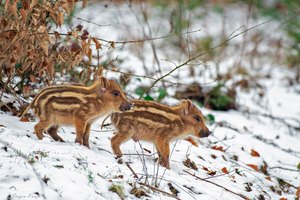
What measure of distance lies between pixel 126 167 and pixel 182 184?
606 mm

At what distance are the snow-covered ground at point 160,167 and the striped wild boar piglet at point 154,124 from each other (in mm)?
154

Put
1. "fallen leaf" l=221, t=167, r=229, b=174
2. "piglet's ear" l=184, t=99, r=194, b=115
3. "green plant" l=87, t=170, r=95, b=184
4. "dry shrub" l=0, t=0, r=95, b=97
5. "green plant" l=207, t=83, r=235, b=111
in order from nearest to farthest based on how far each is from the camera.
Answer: "green plant" l=87, t=170, r=95, b=184 → "dry shrub" l=0, t=0, r=95, b=97 → "piglet's ear" l=184, t=99, r=194, b=115 → "fallen leaf" l=221, t=167, r=229, b=174 → "green plant" l=207, t=83, r=235, b=111

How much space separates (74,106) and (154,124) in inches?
38.8

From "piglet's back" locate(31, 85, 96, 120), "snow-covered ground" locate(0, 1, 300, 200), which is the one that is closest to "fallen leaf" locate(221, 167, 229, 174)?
"snow-covered ground" locate(0, 1, 300, 200)

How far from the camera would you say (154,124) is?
7.17 m

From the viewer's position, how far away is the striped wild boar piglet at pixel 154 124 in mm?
7023

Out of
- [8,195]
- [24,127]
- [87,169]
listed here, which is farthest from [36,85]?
[8,195]

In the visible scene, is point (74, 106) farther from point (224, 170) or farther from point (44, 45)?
point (224, 170)

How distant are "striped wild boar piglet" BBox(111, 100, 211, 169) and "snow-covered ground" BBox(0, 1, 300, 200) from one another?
0.51 ft

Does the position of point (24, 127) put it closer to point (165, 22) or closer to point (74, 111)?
point (74, 111)

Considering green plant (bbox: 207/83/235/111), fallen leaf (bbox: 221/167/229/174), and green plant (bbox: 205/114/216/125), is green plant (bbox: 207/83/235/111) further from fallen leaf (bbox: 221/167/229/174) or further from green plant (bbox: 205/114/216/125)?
fallen leaf (bbox: 221/167/229/174)

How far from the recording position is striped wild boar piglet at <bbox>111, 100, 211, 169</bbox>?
7.02 metres

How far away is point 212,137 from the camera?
31.8 feet

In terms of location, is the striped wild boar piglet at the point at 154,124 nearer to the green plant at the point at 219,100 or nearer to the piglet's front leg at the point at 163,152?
the piglet's front leg at the point at 163,152
